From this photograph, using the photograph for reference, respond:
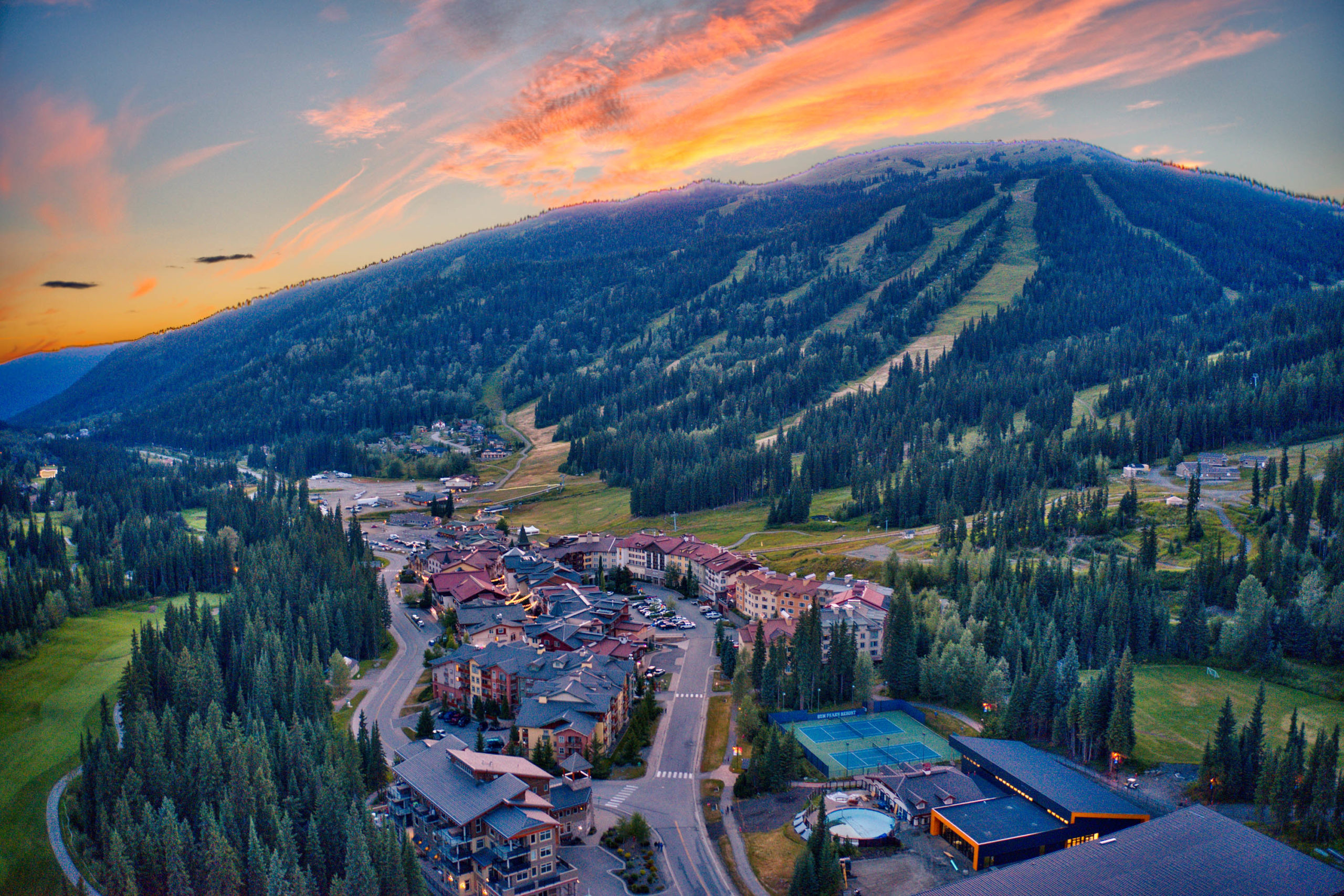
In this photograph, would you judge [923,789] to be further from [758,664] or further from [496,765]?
[496,765]

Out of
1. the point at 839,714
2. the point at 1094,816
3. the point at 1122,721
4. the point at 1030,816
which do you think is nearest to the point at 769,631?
the point at 839,714

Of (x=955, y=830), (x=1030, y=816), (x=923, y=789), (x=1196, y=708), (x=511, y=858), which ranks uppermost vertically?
(x=511, y=858)

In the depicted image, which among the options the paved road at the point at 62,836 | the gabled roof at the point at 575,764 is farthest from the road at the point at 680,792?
the paved road at the point at 62,836

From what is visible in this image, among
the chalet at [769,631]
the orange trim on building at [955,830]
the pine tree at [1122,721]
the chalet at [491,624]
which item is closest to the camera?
the orange trim on building at [955,830]

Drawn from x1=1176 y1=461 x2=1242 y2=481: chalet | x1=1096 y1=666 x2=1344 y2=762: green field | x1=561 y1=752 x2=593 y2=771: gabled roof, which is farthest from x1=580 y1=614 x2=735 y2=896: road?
x1=1176 y1=461 x2=1242 y2=481: chalet

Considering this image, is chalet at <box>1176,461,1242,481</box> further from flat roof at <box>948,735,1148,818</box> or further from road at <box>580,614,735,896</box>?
road at <box>580,614,735,896</box>

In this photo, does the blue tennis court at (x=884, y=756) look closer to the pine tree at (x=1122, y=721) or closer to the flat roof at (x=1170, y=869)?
the pine tree at (x=1122, y=721)
